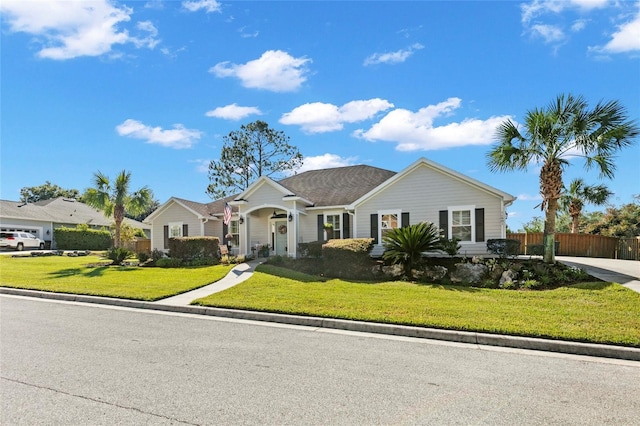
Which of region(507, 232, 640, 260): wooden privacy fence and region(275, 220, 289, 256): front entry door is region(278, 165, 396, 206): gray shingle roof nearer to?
region(275, 220, 289, 256): front entry door

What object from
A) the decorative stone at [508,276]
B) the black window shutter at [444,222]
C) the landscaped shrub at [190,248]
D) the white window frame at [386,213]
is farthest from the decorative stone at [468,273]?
the landscaped shrub at [190,248]

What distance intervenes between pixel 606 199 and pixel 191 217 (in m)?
28.4

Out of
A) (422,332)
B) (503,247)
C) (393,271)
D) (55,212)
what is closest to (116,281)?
(393,271)

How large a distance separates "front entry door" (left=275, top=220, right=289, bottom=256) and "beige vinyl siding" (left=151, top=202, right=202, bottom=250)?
549 centimetres

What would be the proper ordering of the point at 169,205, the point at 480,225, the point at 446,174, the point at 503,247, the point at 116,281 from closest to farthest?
the point at 116,281, the point at 503,247, the point at 480,225, the point at 446,174, the point at 169,205

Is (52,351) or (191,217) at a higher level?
(191,217)

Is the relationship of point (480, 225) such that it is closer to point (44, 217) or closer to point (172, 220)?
point (172, 220)

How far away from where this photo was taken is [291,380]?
4.61 meters

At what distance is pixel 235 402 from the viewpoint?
3.97 m

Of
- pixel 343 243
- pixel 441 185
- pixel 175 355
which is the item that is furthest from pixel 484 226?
pixel 175 355

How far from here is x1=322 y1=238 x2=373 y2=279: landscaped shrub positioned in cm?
1448

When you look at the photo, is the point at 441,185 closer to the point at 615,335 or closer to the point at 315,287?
the point at 315,287

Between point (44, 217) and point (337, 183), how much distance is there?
32333 mm

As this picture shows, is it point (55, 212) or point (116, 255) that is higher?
point (55, 212)
